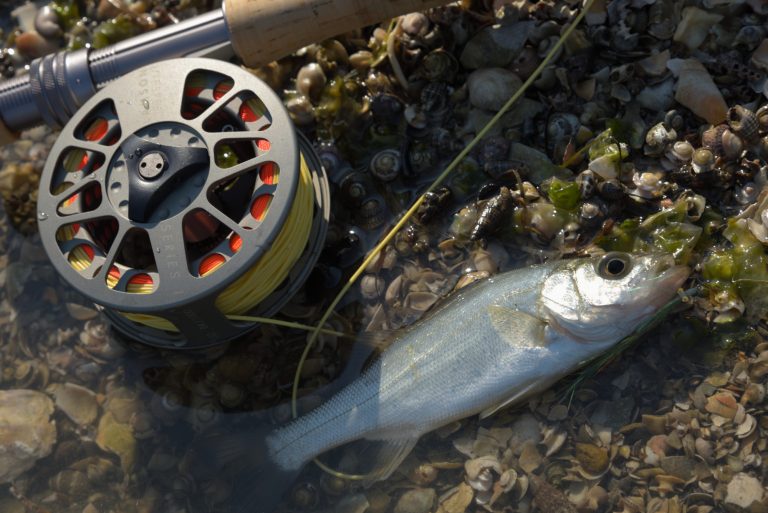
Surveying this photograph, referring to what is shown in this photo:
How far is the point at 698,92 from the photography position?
12.3 feet

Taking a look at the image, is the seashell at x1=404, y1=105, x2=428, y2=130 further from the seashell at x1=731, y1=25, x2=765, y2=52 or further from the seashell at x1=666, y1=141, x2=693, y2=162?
the seashell at x1=731, y1=25, x2=765, y2=52

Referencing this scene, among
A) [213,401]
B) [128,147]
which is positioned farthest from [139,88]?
[213,401]

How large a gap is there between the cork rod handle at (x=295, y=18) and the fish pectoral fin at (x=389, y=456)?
2.10m

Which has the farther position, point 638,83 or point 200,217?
point 638,83

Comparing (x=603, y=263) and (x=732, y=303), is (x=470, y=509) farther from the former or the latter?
(x=732, y=303)

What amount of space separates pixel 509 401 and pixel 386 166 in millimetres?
1433

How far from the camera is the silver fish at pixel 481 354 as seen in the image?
3227mm

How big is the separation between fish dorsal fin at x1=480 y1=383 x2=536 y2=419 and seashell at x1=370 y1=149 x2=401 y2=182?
1.36 metres

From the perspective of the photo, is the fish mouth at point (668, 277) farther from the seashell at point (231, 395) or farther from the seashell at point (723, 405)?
the seashell at point (231, 395)

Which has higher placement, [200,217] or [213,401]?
[200,217]

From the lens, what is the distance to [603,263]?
3.25m

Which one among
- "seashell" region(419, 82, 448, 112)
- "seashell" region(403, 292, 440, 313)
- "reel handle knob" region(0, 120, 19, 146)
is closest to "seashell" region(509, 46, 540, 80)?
"seashell" region(419, 82, 448, 112)

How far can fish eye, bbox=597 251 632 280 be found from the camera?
10.6 feet

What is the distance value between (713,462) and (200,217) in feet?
8.50
